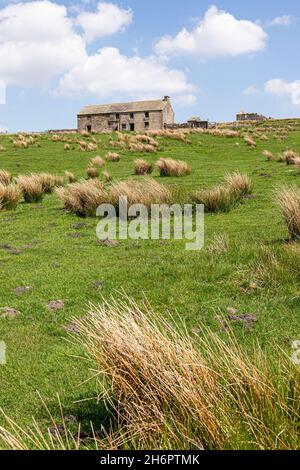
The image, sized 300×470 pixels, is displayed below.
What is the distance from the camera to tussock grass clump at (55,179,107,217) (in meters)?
13.9

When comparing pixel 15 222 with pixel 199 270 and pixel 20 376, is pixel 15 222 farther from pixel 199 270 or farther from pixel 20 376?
pixel 20 376

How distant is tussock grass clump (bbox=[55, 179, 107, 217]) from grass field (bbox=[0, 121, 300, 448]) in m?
0.44

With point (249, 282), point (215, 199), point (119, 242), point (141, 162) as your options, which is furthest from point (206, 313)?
point (141, 162)

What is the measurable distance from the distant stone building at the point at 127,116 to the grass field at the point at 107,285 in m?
59.4

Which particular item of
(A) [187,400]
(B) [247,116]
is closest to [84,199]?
(A) [187,400]

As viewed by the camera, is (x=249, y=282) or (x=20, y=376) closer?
(x=20, y=376)

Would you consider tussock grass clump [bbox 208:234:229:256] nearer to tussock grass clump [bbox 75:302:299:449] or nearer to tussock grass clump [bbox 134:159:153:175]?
tussock grass clump [bbox 75:302:299:449]

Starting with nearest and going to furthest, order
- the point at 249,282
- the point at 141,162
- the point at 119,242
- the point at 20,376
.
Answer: the point at 20,376 < the point at 249,282 < the point at 119,242 < the point at 141,162

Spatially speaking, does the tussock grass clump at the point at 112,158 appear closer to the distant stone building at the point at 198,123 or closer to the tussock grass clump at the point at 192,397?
the tussock grass clump at the point at 192,397

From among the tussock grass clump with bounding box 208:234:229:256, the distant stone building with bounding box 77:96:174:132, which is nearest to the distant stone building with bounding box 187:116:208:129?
the distant stone building with bounding box 77:96:174:132

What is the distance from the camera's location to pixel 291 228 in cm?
979

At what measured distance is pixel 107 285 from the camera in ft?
26.5

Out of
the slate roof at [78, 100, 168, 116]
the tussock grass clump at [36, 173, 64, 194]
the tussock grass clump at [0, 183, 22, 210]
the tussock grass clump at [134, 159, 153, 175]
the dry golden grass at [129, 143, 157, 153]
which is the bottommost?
the tussock grass clump at [0, 183, 22, 210]

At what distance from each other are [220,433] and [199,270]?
5.26 m
